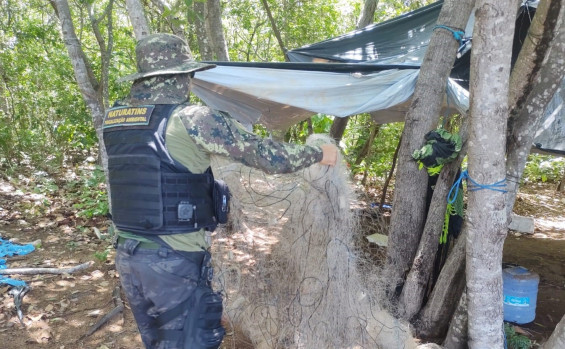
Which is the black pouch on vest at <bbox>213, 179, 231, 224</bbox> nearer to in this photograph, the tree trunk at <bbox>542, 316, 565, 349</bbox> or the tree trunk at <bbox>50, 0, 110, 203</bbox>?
the tree trunk at <bbox>542, 316, 565, 349</bbox>

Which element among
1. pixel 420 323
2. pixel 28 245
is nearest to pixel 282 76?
pixel 420 323

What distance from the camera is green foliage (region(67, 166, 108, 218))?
5375mm

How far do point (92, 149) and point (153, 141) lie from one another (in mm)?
8582

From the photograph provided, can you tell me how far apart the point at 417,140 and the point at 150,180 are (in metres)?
1.70

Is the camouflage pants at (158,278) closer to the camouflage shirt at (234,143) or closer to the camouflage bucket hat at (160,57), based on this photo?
the camouflage shirt at (234,143)

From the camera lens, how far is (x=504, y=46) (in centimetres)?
174

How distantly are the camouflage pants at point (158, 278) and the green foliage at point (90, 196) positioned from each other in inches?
139

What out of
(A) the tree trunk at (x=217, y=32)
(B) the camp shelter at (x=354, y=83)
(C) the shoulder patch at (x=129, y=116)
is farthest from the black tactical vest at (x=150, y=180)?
(A) the tree trunk at (x=217, y=32)

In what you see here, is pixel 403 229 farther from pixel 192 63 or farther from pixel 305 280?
pixel 192 63

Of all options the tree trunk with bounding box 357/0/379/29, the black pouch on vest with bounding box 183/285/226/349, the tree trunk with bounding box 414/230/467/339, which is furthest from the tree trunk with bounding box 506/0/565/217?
the tree trunk with bounding box 357/0/379/29

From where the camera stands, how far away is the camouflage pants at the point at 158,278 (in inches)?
70.0

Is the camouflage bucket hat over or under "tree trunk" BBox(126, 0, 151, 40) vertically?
under

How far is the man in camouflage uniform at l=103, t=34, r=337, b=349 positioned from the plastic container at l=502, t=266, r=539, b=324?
1.68 m

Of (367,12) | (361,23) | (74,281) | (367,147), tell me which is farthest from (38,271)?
(367,147)
